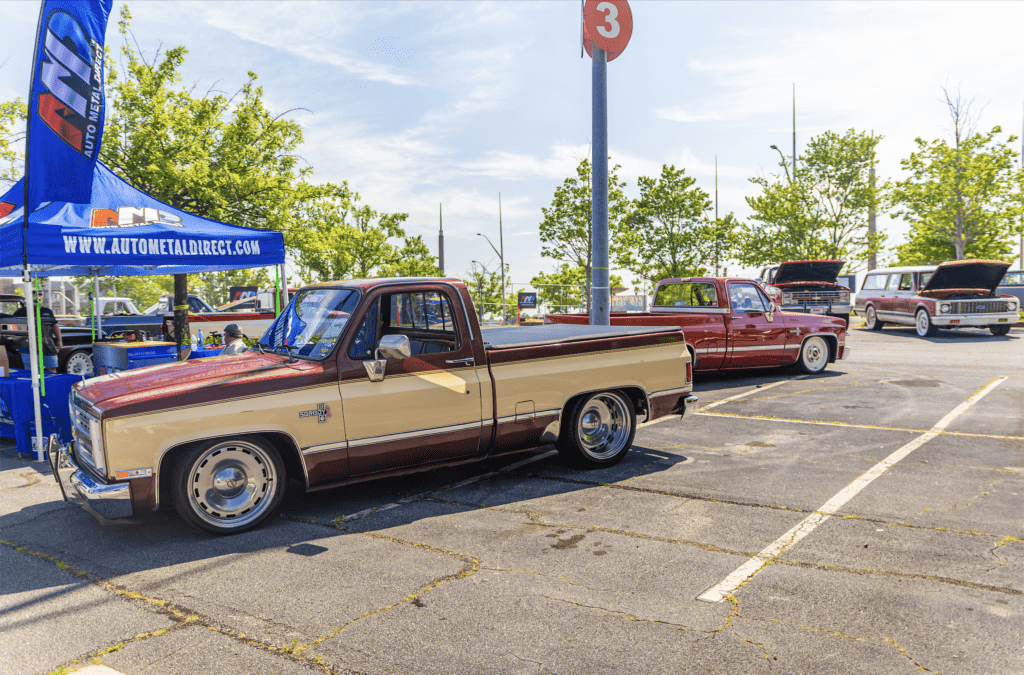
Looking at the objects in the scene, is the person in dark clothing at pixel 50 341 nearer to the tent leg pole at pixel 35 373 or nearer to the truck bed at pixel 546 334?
the tent leg pole at pixel 35 373

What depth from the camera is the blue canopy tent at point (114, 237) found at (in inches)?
307

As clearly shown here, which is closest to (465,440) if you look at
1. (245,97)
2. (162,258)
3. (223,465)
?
(223,465)

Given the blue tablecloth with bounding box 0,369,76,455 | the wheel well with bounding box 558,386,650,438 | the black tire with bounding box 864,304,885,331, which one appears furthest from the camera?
the black tire with bounding box 864,304,885,331

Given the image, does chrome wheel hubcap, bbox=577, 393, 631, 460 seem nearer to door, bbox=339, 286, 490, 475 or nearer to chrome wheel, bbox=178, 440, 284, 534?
door, bbox=339, 286, 490, 475

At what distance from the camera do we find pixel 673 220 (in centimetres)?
3406

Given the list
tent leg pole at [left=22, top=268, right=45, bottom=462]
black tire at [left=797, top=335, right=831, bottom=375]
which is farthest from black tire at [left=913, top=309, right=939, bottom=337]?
tent leg pole at [left=22, top=268, right=45, bottom=462]

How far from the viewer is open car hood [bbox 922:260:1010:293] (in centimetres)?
2072

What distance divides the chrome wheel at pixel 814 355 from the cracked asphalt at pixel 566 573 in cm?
586

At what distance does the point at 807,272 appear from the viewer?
2598 cm

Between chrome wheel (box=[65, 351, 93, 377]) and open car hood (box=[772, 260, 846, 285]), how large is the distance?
2119 cm

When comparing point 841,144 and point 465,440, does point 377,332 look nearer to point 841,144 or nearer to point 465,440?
point 465,440

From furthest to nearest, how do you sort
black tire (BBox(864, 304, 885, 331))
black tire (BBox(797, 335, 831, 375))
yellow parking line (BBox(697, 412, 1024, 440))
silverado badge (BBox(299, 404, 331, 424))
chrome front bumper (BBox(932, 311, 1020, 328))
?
black tire (BBox(864, 304, 885, 331))
chrome front bumper (BBox(932, 311, 1020, 328))
black tire (BBox(797, 335, 831, 375))
yellow parking line (BBox(697, 412, 1024, 440))
silverado badge (BBox(299, 404, 331, 424))

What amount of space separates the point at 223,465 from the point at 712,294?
9.33 meters

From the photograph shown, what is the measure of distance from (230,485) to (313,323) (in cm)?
139
